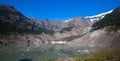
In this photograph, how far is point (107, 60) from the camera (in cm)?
6925

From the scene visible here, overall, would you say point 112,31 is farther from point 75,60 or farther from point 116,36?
point 75,60

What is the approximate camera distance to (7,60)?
10044 centimetres

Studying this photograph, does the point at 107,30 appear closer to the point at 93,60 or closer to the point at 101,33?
the point at 101,33

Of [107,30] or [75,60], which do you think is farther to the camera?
[107,30]

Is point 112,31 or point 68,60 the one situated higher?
point 112,31

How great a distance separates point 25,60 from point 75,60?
Result: 3206 centimetres

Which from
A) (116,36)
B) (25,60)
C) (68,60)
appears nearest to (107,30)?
(116,36)

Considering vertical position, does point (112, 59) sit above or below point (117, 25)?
below

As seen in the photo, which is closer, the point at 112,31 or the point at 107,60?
the point at 107,60

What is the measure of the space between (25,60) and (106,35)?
332 ft

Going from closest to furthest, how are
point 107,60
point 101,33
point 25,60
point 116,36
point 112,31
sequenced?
point 107,60
point 25,60
point 116,36
point 112,31
point 101,33

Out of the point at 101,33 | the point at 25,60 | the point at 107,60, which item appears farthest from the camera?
the point at 101,33

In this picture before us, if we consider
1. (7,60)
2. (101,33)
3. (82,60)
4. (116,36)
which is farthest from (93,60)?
(101,33)

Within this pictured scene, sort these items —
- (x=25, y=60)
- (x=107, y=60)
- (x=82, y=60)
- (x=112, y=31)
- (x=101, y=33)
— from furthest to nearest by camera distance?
(x=101, y=33)
(x=112, y=31)
(x=25, y=60)
(x=82, y=60)
(x=107, y=60)
